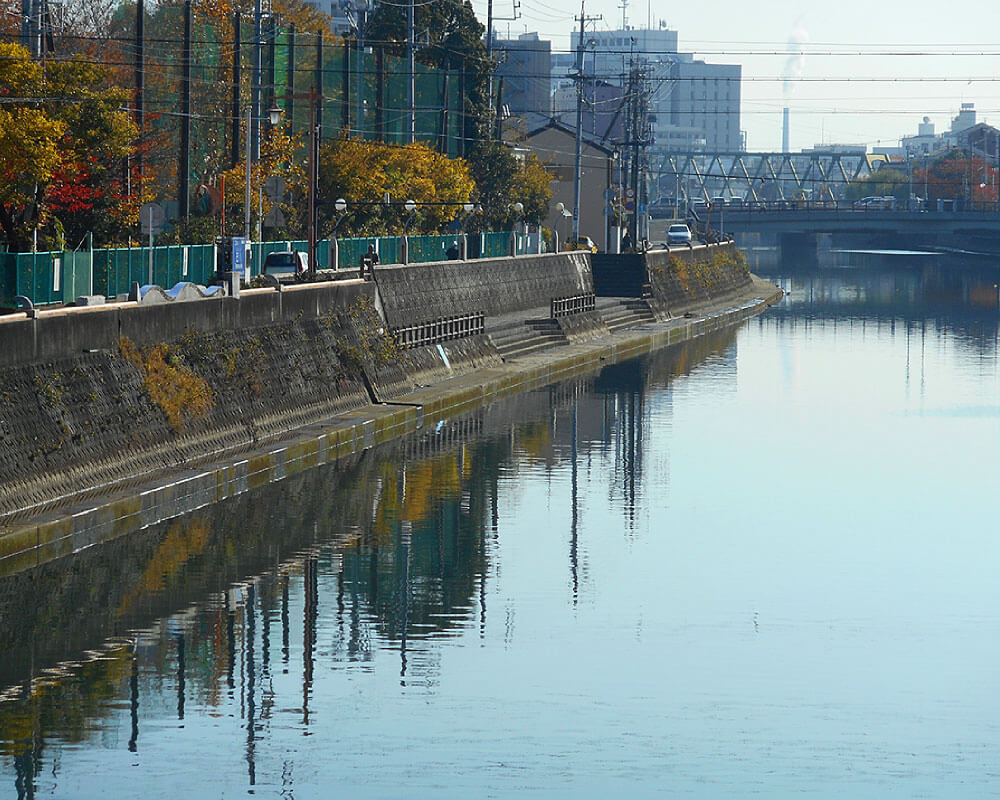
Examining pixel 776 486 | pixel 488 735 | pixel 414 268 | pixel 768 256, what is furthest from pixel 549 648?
pixel 768 256

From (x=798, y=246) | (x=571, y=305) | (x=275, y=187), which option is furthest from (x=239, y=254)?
(x=798, y=246)

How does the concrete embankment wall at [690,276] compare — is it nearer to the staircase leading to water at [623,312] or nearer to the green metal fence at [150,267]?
the staircase leading to water at [623,312]

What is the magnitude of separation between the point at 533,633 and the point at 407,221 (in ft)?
143

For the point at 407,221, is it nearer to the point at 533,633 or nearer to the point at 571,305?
the point at 571,305

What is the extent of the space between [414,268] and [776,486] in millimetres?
16777

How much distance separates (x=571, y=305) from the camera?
212ft

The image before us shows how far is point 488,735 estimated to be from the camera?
55.5 feet

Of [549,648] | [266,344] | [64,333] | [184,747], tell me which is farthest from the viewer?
[266,344]

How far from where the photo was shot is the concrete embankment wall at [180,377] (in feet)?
80.1

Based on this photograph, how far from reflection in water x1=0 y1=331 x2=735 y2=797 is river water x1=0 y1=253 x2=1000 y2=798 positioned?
6 centimetres

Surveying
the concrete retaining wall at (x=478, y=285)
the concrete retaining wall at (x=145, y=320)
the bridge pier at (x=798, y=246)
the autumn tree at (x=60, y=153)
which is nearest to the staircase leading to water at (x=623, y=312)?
the concrete retaining wall at (x=478, y=285)

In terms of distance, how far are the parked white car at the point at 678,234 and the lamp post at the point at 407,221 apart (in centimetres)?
5718

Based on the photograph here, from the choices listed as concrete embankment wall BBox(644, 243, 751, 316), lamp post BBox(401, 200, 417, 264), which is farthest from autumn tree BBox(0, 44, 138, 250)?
concrete embankment wall BBox(644, 243, 751, 316)

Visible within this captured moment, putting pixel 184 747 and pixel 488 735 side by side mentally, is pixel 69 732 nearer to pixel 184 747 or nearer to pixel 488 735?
pixel 184 747
